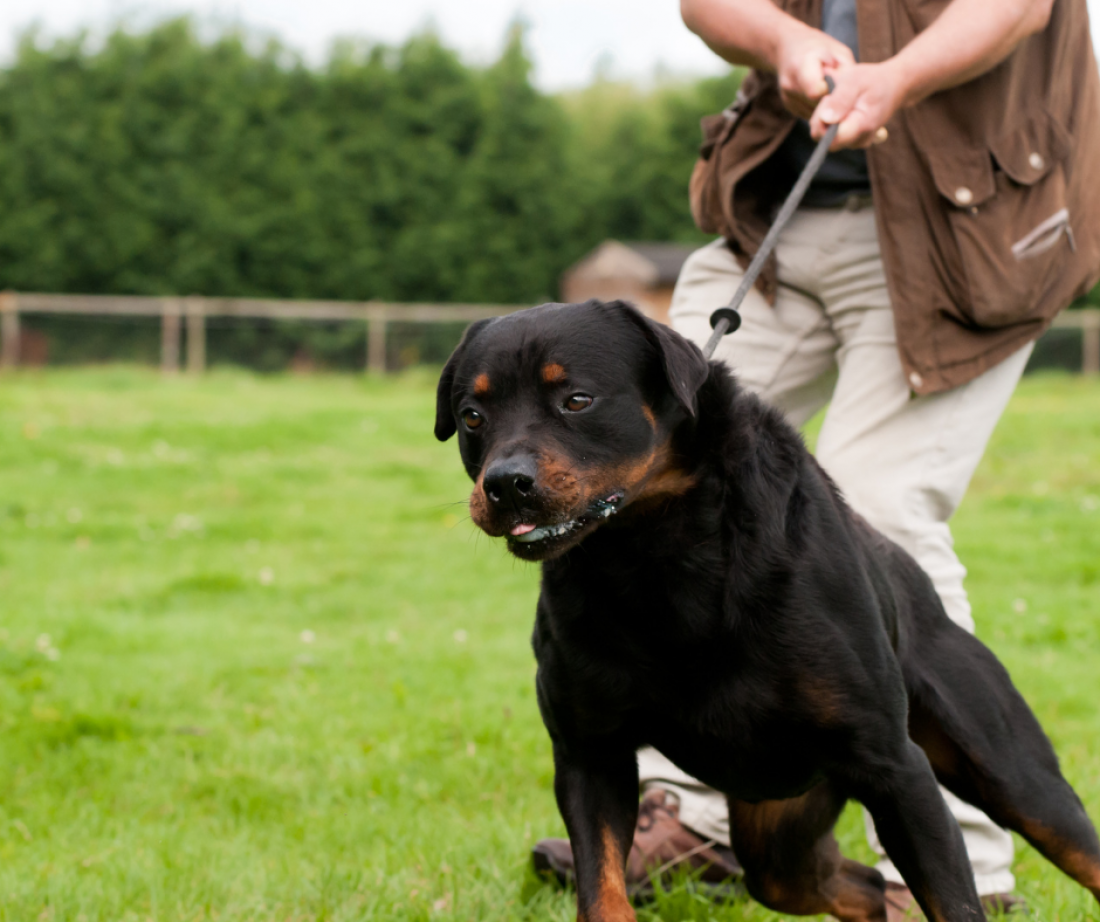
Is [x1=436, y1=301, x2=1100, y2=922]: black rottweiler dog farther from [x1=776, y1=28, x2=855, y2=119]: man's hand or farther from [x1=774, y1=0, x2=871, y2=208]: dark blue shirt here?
[x1=774, y1=0, x2=871, y2=208]: dark blue shirt

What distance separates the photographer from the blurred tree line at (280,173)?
24.8m

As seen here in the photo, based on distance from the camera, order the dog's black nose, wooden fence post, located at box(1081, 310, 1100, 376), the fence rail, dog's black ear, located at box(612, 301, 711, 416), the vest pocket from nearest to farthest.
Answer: the dog's black nose → dog's black ear, located at box(612, 301, 711, 416) → the vest pocket → the fence rail → wooden fence post, located at box(1081, 310, 1100, 376)

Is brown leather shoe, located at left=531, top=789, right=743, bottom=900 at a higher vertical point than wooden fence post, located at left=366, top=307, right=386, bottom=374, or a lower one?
higher

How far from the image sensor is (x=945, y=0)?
3.03m

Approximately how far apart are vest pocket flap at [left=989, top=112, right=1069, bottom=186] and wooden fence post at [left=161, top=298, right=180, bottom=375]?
19.3 meters

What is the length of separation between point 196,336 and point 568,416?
2003 centimetres

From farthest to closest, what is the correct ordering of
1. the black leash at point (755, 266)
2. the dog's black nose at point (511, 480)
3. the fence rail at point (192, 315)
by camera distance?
1. the fence rail at point (192, 315)
2. the black leash at point (755, 266)
3. the dog's black nose at point (511, 480)

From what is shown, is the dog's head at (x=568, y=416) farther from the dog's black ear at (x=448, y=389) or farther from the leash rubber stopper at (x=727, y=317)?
the leash rubber stopper at (x=727, y=317)

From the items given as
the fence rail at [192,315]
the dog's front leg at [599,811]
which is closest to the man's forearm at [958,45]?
the dog's front leg at [599,811]

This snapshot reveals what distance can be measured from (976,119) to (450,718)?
2823mm

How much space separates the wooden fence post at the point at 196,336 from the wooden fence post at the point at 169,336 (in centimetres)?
23

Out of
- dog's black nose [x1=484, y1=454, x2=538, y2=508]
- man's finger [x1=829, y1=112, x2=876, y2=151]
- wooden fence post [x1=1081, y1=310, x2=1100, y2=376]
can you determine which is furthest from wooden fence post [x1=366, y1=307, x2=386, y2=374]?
dog's black nose [x1=484, y1=454, x2=538, y2=508]

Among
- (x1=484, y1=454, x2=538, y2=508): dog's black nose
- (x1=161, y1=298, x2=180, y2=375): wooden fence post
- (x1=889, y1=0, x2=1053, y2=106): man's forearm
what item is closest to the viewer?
(x1=484, y1=454, x2=538, y2=508): dog's black nose

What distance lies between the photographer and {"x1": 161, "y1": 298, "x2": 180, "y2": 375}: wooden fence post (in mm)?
20859
